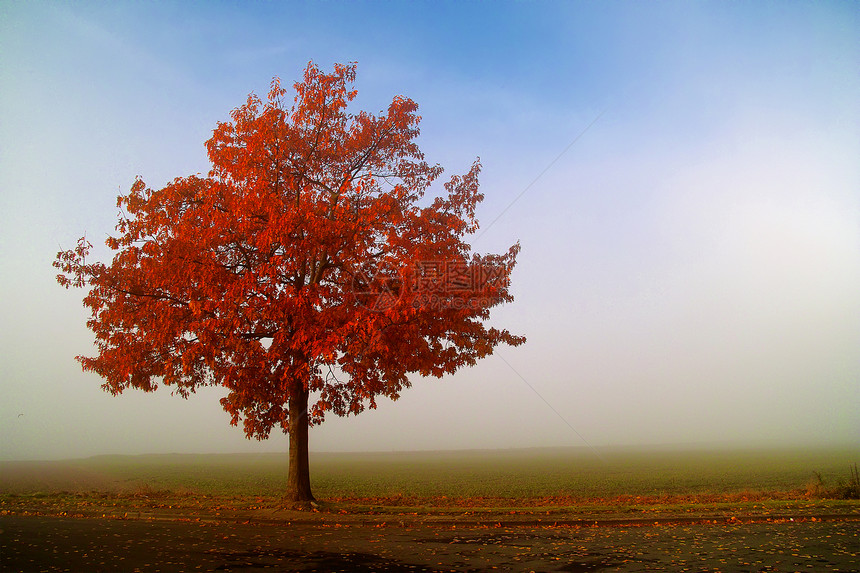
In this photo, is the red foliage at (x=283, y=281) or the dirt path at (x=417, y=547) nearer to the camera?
the dirt path at (x=417, y=547)

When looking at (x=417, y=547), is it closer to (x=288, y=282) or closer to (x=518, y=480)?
(x=288, y=282)

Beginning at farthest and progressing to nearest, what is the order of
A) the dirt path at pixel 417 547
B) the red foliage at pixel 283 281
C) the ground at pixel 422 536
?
the red foliage at pixel 283 281
the ground at pixel 422 536
the dirt path at pixel 417 547

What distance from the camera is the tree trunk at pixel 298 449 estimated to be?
1733 centimetres

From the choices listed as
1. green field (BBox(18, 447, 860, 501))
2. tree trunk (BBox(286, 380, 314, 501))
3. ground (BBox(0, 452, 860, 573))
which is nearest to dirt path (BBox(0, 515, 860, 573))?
ground (BBox(0, 452, 860, 573))

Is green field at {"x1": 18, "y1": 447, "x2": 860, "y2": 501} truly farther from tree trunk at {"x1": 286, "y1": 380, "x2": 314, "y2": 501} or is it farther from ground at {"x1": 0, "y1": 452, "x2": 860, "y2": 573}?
ground at {"x1": 0, "y1": 452, "x2": 860, "y2": 573}

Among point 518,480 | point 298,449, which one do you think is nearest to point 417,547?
point 298,449

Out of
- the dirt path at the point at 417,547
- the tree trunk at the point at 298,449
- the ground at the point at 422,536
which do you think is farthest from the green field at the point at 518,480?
the dirt path at the point at 417,547

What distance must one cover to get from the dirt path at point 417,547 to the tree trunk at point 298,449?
2.89 m

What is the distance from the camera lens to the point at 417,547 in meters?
11.4

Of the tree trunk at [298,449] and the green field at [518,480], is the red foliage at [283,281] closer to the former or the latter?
the tree trunk at [298,449]

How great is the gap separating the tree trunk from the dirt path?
2894 millimetres

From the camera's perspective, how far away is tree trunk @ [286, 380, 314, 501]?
17.3m

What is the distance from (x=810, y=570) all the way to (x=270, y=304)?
43.8 ft

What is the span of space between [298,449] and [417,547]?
7441mm
